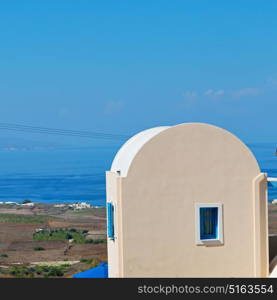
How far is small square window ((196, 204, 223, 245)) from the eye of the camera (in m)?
11.8

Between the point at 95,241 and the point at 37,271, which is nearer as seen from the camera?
the point at 37,271

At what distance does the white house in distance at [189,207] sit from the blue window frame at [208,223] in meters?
0.02

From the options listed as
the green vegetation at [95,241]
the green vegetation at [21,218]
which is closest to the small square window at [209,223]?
the green vegetation at [95,241]

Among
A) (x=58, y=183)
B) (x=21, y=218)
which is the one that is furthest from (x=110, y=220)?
(x=58, y=183)

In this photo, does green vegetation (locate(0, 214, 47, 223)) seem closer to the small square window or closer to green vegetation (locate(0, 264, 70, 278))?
green vegetation (locate(0, 264, 70, 278))

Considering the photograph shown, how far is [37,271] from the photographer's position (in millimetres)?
36438

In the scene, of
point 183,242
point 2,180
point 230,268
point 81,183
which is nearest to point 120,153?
point 183,242

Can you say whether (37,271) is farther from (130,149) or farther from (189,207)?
(189,207)

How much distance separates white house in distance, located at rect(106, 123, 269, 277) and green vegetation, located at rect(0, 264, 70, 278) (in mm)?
23479

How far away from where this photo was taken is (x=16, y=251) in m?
47.0

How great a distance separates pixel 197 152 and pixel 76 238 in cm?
4174

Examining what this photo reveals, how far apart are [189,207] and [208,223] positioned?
1.74ft

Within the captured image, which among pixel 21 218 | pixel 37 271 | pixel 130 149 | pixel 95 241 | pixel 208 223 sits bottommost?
pixel 208 223

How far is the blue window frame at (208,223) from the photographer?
11898mm
